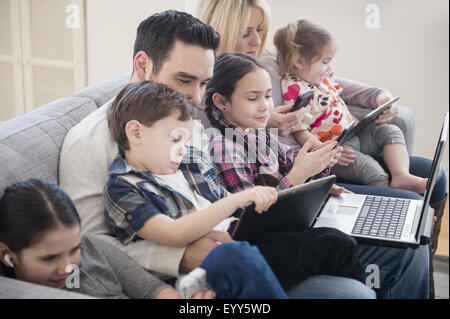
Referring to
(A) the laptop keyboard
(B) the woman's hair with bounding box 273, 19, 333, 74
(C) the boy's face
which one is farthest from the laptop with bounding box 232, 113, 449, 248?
(B) the woman's hair with bounding box 273, 19, 333, 74

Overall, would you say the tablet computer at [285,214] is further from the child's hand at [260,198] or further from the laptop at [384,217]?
the laptop at [384,217]

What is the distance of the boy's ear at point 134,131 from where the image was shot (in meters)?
1.07

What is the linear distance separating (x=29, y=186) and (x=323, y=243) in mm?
587

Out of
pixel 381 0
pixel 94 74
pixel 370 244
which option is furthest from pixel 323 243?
pixel 381 0

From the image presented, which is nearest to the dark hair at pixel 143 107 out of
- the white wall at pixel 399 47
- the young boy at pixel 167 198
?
the young boy at pixel 167 198

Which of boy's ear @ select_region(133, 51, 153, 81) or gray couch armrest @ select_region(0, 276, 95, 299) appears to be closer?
gray couch armrest @ select_region(0, 276, 95, 299)

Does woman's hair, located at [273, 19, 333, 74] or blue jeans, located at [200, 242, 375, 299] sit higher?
woman's hair, located at [273, 19, 333, 74]

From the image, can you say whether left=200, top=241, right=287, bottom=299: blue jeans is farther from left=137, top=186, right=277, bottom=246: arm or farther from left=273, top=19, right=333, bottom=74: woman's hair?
left=273, top=19, right=333, bottom=74: woman's hair

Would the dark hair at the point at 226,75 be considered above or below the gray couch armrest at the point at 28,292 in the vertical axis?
above

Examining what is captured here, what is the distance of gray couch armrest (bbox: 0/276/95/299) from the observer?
0.80m

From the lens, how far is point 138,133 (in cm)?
108

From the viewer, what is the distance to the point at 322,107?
1893 millimetres

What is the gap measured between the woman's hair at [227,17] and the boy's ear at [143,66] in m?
0.51

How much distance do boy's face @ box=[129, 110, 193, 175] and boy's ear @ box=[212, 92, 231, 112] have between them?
0.35m
